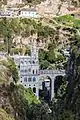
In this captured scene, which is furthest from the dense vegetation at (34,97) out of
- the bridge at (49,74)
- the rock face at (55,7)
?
the rock face at (55,7)

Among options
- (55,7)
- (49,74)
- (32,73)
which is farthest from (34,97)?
(55,7)

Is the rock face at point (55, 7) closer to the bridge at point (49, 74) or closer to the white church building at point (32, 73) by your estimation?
the white church building at point (32, 73)

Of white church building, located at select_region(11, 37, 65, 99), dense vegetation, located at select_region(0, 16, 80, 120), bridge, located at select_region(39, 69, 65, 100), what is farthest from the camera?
bridge, located at select_region(39, 69, 65, 100)

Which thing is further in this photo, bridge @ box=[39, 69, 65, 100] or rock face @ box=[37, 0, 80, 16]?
rock face @ box=[37, 0, 80, 16]

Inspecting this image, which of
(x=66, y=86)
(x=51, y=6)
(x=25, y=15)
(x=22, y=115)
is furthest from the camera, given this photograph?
(x=51, y=6)

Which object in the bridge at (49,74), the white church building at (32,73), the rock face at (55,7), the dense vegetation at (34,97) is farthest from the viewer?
the rock face at (55,7)

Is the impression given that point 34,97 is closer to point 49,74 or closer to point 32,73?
point 32,73

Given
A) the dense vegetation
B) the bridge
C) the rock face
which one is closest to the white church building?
the bridge

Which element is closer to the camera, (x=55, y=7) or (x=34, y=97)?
(x=34, y=97)

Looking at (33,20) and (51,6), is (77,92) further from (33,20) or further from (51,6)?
(51,6)

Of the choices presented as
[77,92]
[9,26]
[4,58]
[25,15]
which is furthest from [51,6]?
[77,92]

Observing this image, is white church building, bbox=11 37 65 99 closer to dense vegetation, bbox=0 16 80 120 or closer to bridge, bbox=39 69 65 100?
bridge, bbox=39 69 65 100
